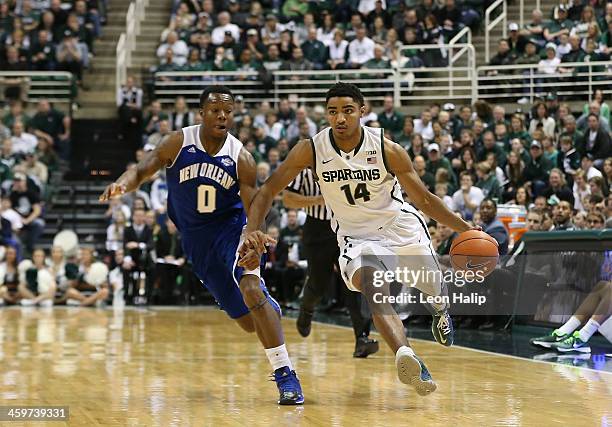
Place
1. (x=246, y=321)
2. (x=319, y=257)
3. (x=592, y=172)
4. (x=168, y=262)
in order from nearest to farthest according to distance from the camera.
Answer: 1. (x=246, y=321)
2. (x=319, y=257)
3. (x=592, y=172)
4. (x=168, y=262)

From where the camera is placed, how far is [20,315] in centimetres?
1717

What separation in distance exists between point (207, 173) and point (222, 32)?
1661 centimetres

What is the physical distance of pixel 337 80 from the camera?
22500 millimetres

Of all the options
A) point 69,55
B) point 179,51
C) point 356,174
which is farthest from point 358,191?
point 69,55

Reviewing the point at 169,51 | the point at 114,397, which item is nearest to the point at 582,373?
the point at 114,397

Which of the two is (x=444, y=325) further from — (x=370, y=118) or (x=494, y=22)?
(x=494, y=22)

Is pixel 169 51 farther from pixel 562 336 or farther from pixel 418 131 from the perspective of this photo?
pixel 562 336

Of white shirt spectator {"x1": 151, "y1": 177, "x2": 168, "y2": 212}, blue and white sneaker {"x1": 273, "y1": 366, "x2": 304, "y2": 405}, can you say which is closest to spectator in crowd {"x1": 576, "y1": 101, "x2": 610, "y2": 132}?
white shirt spectator {"x1": 151, "y1": 177, "x2": 168, "y2": 212}

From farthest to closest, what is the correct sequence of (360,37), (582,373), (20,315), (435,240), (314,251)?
(360,37), (20,315), (435,240), (314,251), (582,373)

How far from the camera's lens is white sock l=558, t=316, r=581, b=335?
11.0 m

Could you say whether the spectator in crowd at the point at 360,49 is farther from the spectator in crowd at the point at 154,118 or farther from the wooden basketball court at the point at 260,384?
the wooden basketball court at the point at 260,384

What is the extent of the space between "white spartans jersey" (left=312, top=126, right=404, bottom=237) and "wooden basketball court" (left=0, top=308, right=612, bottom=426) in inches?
48.2

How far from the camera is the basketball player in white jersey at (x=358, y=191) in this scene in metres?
7.53

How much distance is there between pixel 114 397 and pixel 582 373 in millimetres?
3763
